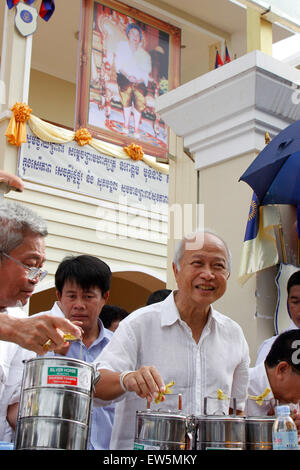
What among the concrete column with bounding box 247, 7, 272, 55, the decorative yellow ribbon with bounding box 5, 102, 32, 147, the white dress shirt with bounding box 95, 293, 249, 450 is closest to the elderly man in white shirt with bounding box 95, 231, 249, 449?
the white dress shirt with bounding box 95, 293, 249, 450

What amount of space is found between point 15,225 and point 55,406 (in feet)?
2.96

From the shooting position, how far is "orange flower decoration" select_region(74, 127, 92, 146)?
9.25 meters

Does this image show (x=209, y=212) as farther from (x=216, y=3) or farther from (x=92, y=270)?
(x=216, y=3)

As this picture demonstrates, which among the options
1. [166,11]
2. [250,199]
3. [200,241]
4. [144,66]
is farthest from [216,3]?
[200,241]

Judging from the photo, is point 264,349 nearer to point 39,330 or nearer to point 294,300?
point 294,300

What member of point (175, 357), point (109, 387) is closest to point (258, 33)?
point (175, 357)

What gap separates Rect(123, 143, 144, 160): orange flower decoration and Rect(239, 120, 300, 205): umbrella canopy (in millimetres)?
6671

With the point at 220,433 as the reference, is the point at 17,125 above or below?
above

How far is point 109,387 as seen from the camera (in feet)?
6.75

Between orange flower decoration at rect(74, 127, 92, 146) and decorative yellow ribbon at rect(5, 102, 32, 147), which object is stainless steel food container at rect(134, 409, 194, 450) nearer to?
decorative yellow ribbon at rect(5, 102, 32, 147)

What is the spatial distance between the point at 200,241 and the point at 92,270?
2.31 ft

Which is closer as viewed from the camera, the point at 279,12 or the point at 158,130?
the point at 279,12

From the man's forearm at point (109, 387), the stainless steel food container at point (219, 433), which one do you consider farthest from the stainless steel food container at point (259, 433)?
the man's forearm at point (109, 387)

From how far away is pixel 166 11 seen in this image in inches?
435
